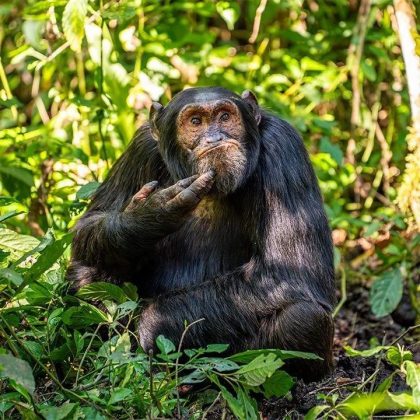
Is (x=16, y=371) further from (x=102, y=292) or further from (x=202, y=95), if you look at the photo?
(x=202, y=95)

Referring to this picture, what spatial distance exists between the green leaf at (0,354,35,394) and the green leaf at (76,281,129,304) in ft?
3.83

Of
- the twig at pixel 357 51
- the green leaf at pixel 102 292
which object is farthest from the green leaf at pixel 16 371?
the twig at pixel 357 51

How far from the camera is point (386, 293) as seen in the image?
7.59m

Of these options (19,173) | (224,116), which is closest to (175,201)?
(224,116)

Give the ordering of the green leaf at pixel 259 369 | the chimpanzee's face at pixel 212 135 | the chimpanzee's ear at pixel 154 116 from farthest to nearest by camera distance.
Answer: the chimpanzee's ear at pixel 154 116
the chimpanzee's face at pixel 212 135
the green leaf at pixel 259 369

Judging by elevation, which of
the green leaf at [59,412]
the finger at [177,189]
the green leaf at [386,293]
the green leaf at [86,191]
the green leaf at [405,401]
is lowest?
the green leaf at [386,293]

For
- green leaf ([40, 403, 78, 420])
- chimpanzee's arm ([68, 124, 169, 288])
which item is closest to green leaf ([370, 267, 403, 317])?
chimpanzee's arm ([68, 124, 169, 288])

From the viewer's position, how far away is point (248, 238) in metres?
5.96

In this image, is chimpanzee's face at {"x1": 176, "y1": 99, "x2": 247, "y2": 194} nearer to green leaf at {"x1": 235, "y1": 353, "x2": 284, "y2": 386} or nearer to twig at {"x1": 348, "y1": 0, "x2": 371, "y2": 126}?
green leaf at {"x1": 235, "y1": 353, "x2": 284, "y2": 386}

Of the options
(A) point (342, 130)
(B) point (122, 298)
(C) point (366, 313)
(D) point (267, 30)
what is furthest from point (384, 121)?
(B) point (122, 298)

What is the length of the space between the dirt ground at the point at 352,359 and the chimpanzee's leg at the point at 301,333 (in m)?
0.12

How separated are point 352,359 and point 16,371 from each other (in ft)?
9.41

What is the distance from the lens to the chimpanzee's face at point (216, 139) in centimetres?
568

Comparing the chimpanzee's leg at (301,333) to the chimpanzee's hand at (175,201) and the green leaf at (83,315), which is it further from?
the green leaf at (83,315)
